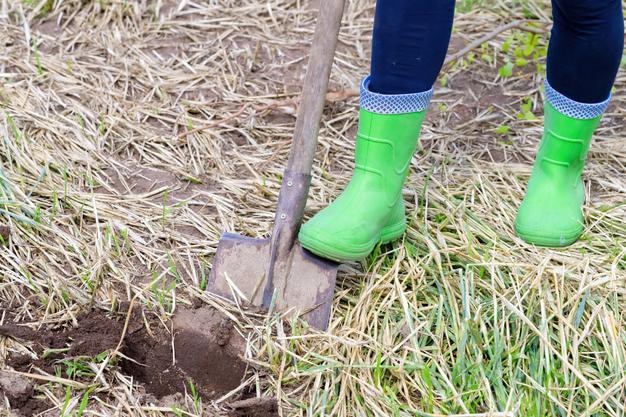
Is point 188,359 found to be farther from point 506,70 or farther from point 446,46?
point 506,70

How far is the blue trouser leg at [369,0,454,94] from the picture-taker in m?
1.68

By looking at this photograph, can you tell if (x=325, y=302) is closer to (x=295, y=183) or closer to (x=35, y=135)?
(x=295, y=183)

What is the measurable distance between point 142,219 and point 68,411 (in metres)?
0.55

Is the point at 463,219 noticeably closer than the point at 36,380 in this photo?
No

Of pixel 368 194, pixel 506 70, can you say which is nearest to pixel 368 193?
pixel 368 194

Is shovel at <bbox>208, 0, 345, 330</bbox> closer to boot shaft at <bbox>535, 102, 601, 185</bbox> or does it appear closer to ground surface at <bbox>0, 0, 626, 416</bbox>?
ground surface at <bbox>0, 0, 626, 416</bbox>

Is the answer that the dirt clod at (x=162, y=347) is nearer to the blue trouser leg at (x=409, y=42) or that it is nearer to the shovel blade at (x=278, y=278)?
the shovel blade at (x=278, y=278)

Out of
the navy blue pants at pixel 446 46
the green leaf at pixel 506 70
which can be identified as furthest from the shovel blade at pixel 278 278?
the green leaf at pixel 506 70

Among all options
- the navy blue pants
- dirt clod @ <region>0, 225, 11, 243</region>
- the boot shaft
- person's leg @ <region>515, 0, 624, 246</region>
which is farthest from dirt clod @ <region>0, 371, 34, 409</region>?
the boot shaft

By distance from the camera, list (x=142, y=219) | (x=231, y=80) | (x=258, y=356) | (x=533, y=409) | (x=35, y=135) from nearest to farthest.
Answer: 1. (x=533, y=409)
2. (x=258, y=356)
3. (x=142, y=219)
4. (x=35, y=135)
5. (x=231, y=80)

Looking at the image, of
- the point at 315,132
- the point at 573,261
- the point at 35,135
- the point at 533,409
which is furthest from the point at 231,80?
the point at 533,409

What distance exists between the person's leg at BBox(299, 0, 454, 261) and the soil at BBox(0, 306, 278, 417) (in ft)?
0.95

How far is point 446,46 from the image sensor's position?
5.73 ft

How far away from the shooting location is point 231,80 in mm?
2648
